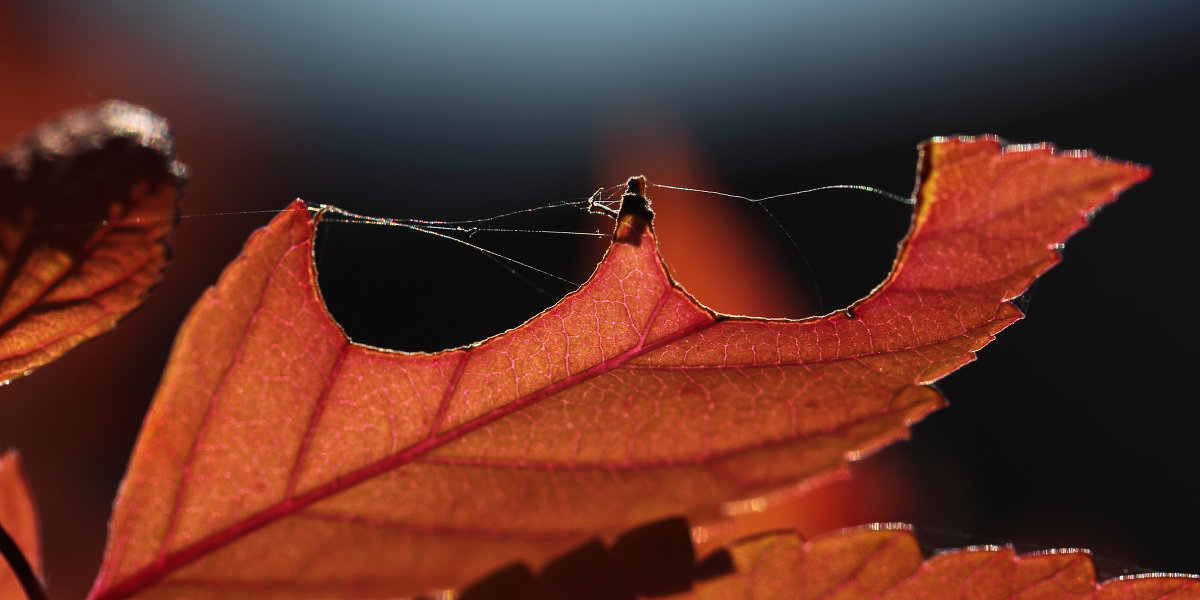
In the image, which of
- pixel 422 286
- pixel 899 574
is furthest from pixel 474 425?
pixel 422 286

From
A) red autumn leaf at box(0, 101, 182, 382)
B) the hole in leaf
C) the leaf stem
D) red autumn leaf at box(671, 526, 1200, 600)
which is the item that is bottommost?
red autumn leaf at box(671, 526, 1200, 600)

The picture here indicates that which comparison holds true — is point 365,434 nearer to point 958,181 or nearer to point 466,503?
point 466,503

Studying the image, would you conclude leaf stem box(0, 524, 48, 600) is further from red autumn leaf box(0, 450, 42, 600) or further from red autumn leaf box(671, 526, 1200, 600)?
red autumn leaf box(671, 526, 1200, 600)

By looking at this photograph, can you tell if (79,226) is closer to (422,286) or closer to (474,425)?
(474,425)

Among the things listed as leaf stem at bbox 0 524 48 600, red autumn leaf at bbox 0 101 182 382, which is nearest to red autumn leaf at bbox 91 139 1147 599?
leaf stem at bbox 0 524 48 600

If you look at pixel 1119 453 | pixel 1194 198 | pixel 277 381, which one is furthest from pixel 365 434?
pixel 1194 198

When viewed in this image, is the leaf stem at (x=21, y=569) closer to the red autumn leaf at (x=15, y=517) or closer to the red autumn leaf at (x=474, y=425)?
the red autumn leaf at (x=474, y=425)
